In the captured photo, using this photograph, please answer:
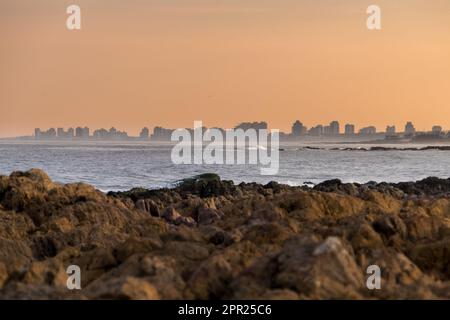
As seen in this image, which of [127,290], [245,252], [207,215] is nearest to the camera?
[127,290]

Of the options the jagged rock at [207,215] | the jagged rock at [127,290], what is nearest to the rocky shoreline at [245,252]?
the jagged rock at [127,290]

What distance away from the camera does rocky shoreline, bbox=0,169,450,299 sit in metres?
7.63

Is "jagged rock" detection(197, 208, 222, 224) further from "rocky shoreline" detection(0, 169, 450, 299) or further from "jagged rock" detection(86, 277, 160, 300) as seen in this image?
"jagged rock" detection(86, 277, 160, 300)

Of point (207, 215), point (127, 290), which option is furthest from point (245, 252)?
point (207, 215)

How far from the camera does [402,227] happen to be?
34.9 feet

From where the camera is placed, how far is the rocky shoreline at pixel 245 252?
7.63 meters

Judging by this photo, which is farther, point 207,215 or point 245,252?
point 207,215

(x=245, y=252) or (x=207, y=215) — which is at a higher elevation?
(x=245, y=252)

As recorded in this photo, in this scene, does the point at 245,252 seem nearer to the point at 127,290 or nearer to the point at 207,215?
the point at 127,290

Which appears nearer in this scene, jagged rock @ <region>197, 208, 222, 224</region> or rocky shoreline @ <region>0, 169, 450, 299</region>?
rocky shoreline @ <region>0, 169, 450, 299</region>

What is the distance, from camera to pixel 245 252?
29.4ft

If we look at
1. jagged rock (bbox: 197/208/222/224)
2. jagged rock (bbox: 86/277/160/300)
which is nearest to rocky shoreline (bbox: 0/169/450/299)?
jagged rock (bbox: 86/277/160/300)

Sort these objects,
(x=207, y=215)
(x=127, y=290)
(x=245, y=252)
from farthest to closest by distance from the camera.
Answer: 1. (x=207, y=215)
2. (x=245, y=252)
3. (x=127, y=290)

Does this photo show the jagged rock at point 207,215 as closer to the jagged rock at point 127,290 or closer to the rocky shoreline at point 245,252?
the rocky shoreline at point 245,252
